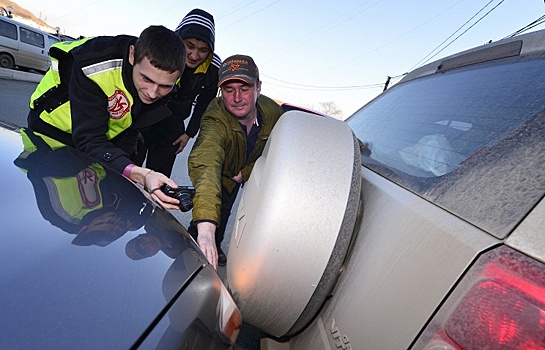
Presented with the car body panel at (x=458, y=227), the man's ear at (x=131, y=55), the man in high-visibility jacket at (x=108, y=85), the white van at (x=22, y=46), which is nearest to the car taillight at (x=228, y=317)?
the car body panel at (x=458, y=227)

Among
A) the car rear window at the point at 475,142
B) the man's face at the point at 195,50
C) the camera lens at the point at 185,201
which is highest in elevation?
the man's face at the point at 195,50

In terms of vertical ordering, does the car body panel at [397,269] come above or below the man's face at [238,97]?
below

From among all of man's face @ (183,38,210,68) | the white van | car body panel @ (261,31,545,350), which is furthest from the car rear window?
the white van

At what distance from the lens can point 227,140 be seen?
6.91 feet

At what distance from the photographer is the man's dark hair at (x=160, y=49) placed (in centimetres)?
177

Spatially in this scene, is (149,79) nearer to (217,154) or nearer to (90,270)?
(217,154)

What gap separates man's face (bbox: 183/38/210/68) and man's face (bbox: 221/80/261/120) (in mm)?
628

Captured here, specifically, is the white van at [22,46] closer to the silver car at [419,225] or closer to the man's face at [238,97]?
the man's face at [238,97]

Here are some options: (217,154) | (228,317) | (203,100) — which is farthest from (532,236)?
(203,100)

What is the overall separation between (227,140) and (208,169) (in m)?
0.43

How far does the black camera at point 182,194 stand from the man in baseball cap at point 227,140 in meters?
0.04

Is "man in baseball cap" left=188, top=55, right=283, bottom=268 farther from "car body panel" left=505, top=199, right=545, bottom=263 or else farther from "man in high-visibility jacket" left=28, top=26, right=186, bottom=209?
"car body panel" left=505, top=199, right=545, bottom=263

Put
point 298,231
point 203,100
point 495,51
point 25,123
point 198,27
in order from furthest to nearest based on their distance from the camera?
point 25,123
point 203,100
point 198,27
point 495,51
point 298,231

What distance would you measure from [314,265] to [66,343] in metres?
0.61
